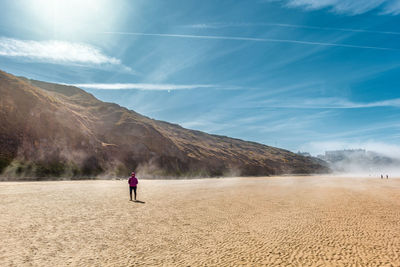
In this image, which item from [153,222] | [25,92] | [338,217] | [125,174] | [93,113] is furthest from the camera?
[93,113]

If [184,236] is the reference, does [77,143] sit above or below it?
above

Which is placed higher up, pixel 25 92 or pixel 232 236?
pixel 25 92

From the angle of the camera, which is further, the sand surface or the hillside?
the hillside

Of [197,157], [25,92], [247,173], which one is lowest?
[247,173]

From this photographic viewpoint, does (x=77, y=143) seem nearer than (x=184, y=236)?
No

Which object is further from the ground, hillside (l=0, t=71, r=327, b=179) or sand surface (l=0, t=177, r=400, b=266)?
hillside (l=0, t=71, r=327, b=179)

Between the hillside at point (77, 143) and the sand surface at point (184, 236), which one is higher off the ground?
the hillside at point (77, 143)

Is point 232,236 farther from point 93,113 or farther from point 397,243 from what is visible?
point 93,113

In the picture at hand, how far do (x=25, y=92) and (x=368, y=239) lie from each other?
6645 cm

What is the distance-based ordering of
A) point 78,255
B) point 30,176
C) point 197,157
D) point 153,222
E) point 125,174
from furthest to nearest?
A: point 197,157, point 125,174, point 30,176, point 153,222, point 78,255

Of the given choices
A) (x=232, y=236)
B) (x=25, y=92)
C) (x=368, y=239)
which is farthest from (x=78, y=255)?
(x=25, y=92)

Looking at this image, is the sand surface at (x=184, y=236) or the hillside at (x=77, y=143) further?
Result: the hillside at (x=77, y=143)

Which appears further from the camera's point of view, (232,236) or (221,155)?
(221,155)

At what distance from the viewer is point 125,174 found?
6066 cm
